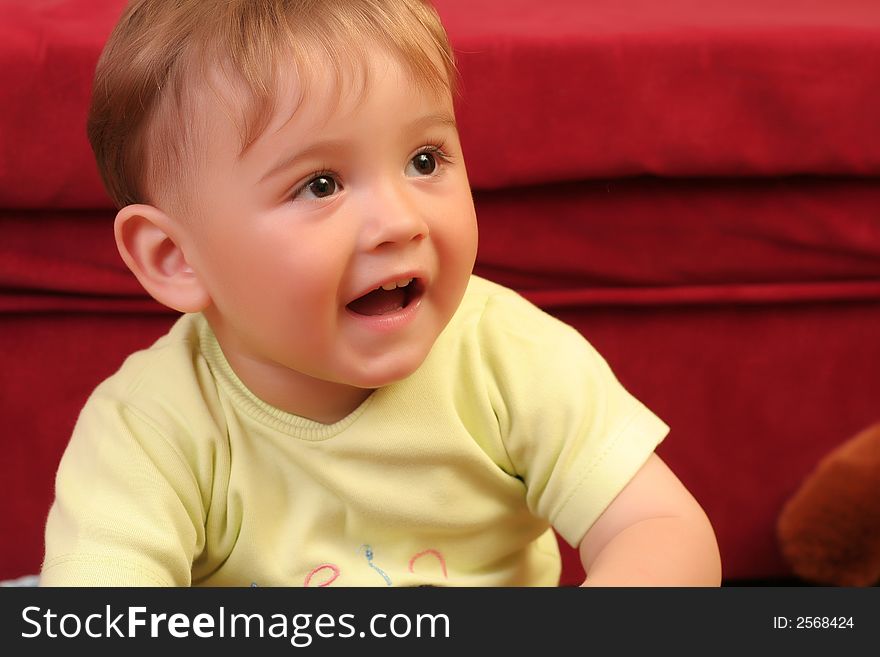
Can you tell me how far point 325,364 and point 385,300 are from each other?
2.1 inches

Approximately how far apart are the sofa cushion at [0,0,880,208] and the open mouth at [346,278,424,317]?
328mm

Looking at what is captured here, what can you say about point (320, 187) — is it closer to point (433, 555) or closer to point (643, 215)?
point (433, 555)

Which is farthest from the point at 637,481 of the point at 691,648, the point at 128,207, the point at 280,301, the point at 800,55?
the point at 800,55

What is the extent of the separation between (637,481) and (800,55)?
1.58 ft

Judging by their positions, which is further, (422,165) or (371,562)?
(371,562)

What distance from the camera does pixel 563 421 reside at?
771mm

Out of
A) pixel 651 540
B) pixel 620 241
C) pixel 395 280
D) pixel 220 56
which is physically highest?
pixel 620 241

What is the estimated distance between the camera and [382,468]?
0.80 meters

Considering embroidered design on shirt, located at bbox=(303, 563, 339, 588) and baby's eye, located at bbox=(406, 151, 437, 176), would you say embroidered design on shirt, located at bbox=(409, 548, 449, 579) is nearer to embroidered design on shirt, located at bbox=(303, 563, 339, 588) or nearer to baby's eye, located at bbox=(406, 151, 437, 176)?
embroidered design on shirt, located at bbox=(303, 563, 339, 588)

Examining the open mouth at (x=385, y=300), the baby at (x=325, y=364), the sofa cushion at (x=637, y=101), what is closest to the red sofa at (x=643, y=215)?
the sofa cushion at (x=637, y=101)

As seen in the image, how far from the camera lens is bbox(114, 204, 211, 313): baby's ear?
0.75 m

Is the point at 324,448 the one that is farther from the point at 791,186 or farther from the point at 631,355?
the point at 791,186

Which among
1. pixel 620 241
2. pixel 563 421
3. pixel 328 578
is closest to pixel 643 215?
pixel 620 241

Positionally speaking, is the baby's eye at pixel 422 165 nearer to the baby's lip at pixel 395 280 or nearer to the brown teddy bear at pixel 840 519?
the baby's lip at pixel 395 280
